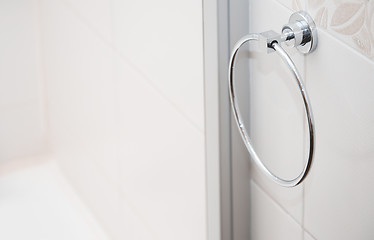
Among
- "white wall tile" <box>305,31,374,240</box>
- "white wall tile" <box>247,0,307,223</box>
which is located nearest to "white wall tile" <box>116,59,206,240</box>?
"white wall tile" <box>247,0,307,223</box>

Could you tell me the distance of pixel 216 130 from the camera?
882 millimetres

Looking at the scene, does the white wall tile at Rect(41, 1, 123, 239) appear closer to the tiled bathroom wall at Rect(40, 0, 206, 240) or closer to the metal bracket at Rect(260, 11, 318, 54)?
the tiled bathroom wall at Rect(40, 0, 206, 240)

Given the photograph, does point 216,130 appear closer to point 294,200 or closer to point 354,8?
point 294,200

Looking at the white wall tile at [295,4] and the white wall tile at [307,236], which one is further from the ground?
the white wall tile at [295,4]

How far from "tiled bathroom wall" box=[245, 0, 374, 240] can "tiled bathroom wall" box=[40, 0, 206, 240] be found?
0.13 meters

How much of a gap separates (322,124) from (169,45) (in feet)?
1.13

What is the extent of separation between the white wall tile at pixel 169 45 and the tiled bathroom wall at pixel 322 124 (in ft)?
0.35

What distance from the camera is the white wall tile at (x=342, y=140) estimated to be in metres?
0.65

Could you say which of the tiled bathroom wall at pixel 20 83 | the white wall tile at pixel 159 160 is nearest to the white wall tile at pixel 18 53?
the tiled bathroom wall at pixel 20 83

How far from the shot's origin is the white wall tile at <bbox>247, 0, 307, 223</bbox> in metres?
0.76

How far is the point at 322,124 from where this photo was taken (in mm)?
719

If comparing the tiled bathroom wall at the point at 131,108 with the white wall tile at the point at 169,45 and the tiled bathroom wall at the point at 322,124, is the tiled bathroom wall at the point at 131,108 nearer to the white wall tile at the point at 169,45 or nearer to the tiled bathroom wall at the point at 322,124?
the white wall tile at the point at 169,45

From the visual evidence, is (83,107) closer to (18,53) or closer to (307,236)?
(18,53)

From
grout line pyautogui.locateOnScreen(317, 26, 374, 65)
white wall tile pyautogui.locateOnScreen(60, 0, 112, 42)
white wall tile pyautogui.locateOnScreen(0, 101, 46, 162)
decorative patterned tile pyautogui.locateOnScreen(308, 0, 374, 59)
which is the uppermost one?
decorative patterned tile pyautogui.locateOnScreen(308, 0, 374, 59)
